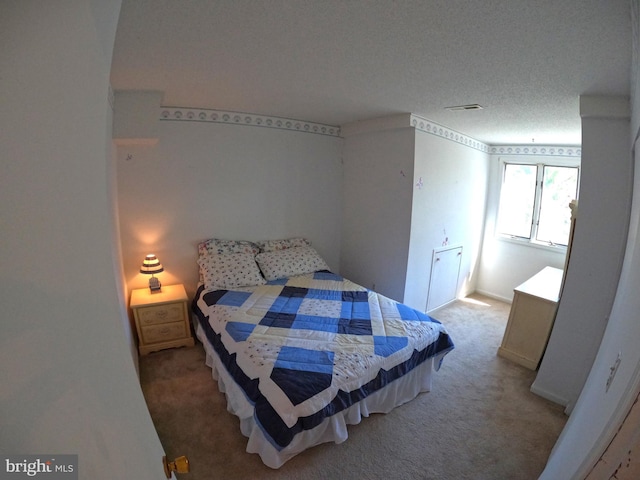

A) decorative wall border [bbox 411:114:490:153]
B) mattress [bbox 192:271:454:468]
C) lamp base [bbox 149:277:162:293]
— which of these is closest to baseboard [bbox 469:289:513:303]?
decorative wall border [bbox 411:114:490:153]

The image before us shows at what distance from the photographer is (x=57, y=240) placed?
0.41 metres

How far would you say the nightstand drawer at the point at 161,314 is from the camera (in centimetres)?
247

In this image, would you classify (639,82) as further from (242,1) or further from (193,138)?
(193,138)

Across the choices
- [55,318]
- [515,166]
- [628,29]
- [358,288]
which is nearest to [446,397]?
[358,288]

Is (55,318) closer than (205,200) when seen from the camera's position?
Yes

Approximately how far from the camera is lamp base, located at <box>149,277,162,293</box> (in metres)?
2.66

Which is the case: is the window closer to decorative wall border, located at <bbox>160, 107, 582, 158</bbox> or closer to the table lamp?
decorative wall border, located at <bbox>160, 107, 582, 158</bbox>

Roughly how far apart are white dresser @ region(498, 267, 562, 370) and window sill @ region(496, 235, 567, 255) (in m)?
1.15

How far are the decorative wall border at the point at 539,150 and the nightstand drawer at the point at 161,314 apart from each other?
15.3 ft

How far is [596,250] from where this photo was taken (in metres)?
1.95

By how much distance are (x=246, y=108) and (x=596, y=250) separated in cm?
315

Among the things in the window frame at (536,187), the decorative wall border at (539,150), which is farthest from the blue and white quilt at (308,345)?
the decorative wall border at (539,150)


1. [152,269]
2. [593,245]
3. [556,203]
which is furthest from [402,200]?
[152,269]

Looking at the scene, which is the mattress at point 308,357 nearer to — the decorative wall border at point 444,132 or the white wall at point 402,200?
the white wall at point 402,200
